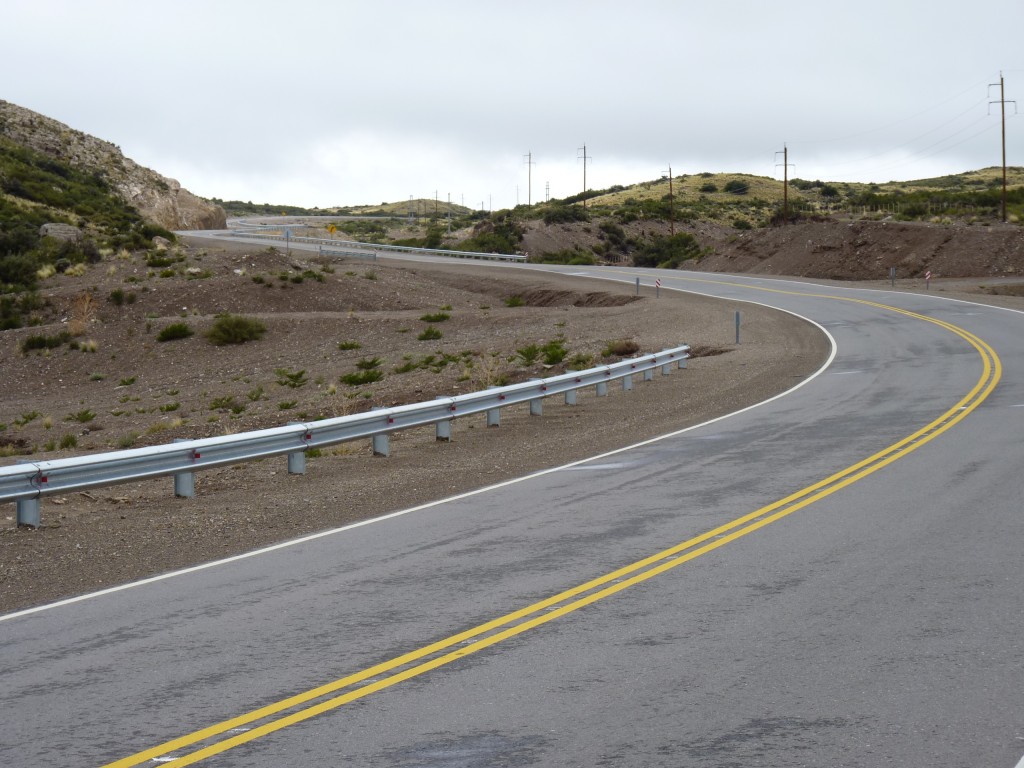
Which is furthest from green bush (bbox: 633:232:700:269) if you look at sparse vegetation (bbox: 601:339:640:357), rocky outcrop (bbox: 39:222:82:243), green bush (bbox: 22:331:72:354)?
sparse vegetation (bbox: 601:339:640:357)

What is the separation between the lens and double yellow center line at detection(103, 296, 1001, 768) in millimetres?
5734

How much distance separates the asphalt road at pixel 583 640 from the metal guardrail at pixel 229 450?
9.21 ft

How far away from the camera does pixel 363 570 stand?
31.4 feet

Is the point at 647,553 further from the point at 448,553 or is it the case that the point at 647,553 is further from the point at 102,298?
the point at 102,298

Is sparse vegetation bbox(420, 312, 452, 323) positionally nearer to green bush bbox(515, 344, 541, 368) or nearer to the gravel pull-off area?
the gravel pull-off area

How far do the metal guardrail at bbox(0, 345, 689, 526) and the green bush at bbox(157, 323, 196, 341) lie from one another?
21603 mm

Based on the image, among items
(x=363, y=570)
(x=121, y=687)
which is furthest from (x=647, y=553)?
(x=121, y=687)

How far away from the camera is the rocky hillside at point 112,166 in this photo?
86.6m

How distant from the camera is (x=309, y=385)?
30.9 m

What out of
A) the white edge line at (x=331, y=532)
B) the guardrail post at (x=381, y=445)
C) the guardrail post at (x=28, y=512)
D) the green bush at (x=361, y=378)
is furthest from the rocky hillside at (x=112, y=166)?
the guardrail post at (x=28, y=512)

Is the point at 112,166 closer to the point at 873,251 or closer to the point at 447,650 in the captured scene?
the point at 873,251

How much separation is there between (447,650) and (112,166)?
90.2 metres

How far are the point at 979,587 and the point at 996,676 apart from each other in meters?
2.08

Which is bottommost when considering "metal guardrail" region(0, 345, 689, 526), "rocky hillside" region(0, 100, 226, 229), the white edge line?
the white edge line
